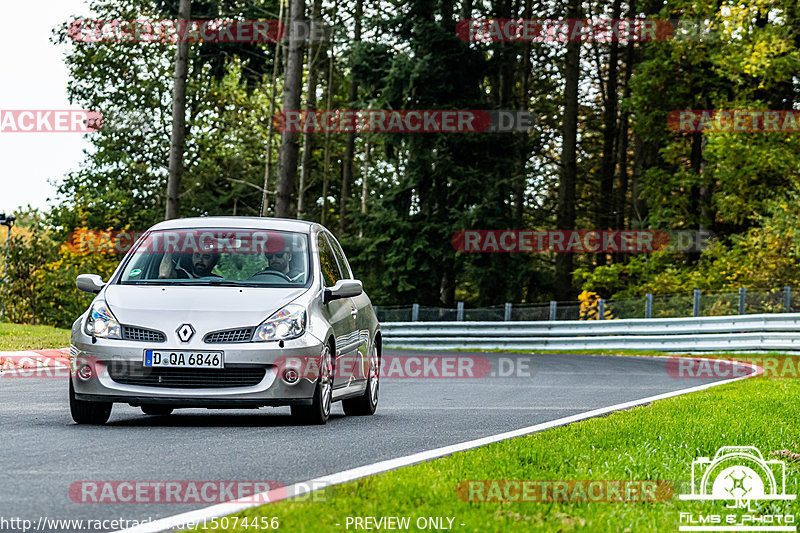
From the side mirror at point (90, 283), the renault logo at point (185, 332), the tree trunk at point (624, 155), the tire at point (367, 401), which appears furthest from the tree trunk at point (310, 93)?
the renault logo at point (185, 332)

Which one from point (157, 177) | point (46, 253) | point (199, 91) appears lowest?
point (46, 253)

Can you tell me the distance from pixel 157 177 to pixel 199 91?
504 cm

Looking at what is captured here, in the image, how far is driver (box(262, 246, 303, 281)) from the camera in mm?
10531

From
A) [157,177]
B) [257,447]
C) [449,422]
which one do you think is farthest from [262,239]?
[157,177]

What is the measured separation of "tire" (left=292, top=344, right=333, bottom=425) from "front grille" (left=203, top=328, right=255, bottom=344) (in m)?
0.69

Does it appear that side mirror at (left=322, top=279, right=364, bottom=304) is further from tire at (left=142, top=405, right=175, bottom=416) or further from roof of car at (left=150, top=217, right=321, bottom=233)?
tire at (left=142, top=405, right=175, bottom=416)

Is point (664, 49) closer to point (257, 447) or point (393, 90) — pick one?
point (393, 90)

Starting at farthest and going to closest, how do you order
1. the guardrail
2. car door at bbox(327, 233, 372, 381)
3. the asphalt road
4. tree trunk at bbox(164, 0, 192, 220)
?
tree trunk at bbox(164, 0, 192, 220) < the guardrail < car door at bbox(327, 233, 372, 381) < the asphalt road

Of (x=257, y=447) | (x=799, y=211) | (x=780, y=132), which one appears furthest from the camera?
(x=780, y=132)

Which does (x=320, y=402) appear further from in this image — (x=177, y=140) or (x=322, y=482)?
(x=177, y=140)

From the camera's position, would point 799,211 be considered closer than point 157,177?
Yes

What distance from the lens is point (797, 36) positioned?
107ft

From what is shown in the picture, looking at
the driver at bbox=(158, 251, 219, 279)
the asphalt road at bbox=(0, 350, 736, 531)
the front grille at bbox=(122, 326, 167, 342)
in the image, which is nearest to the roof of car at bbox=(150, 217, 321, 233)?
the driver at bbox=(158, 251, 219, 279)

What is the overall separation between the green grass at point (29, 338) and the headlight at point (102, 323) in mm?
10226
